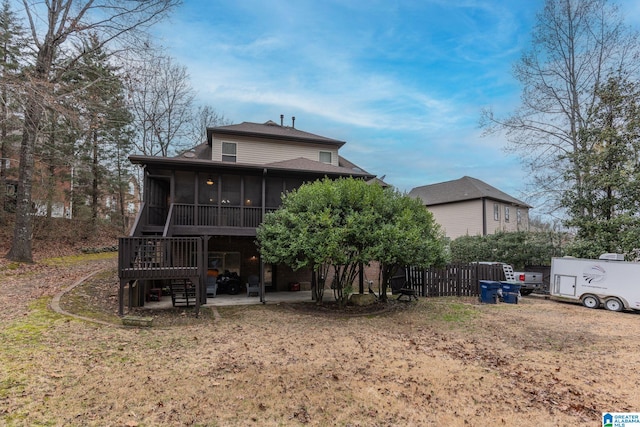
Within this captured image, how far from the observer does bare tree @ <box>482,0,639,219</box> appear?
1455 centimetres

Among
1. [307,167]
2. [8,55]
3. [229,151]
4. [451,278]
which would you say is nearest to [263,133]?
[229,151]

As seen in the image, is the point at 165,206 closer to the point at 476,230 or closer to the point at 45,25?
the point at 45,25

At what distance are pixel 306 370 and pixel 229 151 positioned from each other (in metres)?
11.9

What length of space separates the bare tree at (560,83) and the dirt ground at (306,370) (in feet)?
30.1

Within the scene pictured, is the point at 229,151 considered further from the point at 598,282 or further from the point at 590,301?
the point at 590,301

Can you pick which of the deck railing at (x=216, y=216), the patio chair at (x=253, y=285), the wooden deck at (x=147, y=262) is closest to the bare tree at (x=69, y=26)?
the deck railing at (x=216, y=216)

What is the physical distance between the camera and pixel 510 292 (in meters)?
12.2

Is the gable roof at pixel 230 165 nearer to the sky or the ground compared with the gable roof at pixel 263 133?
nearer to the ground

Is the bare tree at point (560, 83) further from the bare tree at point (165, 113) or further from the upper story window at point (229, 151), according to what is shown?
the bare tree at point (165, 113)

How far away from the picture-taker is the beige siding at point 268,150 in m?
14.9

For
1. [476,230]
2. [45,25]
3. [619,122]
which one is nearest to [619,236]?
[619,122]

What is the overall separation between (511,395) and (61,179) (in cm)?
2571

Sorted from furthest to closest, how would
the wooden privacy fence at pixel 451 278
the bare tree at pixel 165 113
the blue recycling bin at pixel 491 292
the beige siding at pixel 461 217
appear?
the beige siding at pixel 461 217
the bare tree at pixel 165 113
the wooden privacy fence at pixel 451 278
the blue recycling bin at pixel 491 292

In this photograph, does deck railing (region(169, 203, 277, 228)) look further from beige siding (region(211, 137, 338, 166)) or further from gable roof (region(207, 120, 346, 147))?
gable roof (region(207, 120, 346, 147))
